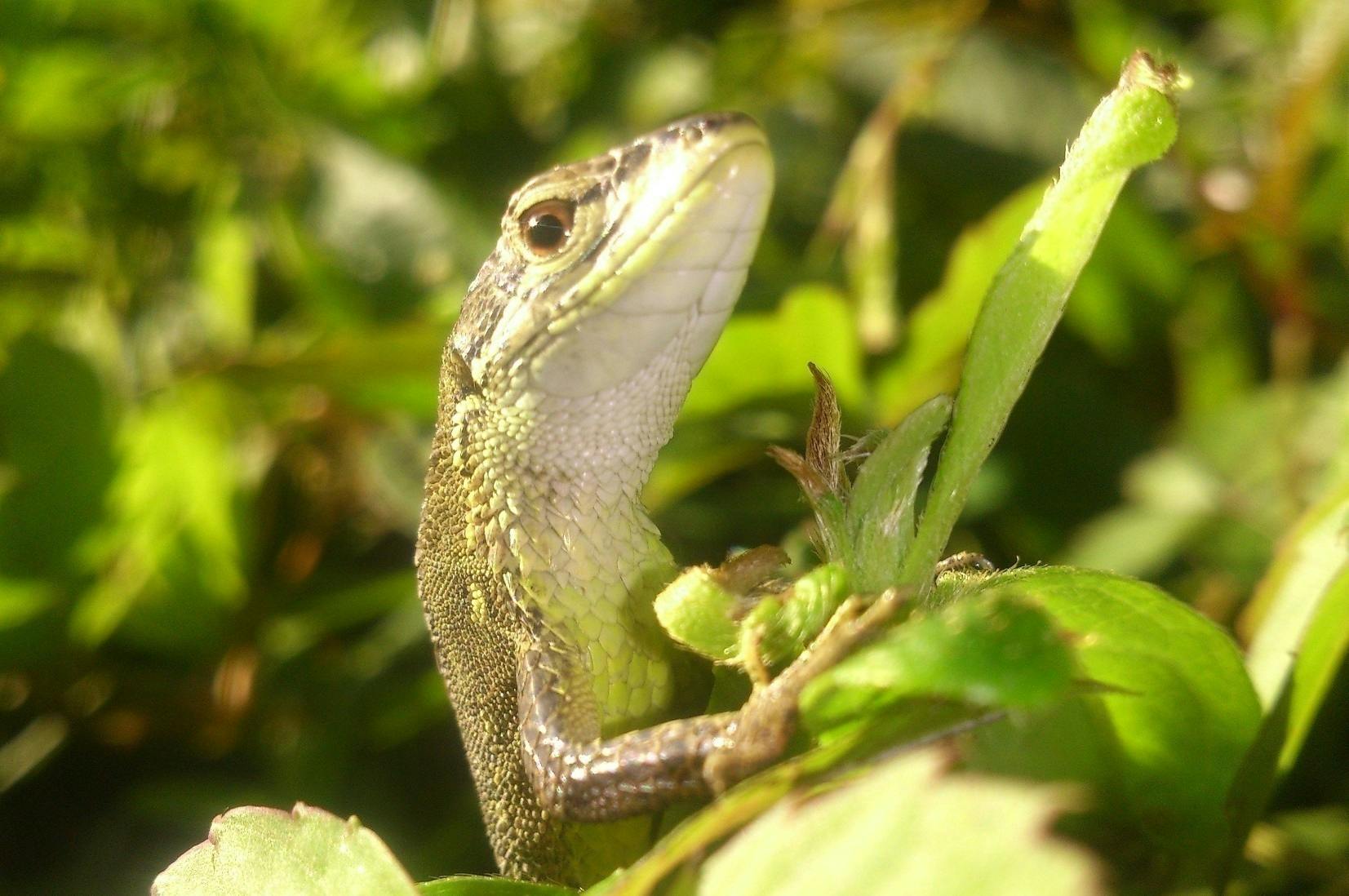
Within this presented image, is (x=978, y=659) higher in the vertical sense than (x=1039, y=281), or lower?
lower

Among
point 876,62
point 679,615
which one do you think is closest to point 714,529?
point 876,62

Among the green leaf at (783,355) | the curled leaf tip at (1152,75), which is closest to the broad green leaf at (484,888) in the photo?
the curled leaf tip at (1152,75)

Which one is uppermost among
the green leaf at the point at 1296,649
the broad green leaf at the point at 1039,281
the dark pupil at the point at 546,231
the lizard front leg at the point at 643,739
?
the dark pupil at the point at 546,231

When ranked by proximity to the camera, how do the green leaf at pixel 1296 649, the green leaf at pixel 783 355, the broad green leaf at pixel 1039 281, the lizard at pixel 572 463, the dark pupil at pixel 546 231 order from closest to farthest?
the broad green leaf at pixel 1039 281, the green leaf at pixel 1296 649, the lizard at pixel 572 463, the dark pupil at pixel 546 231, the green leaf at pixel 783 355

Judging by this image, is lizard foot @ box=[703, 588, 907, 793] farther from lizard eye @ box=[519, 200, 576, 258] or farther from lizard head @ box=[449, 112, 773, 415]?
lizard eye @ box=[519, 200, 576, 258]

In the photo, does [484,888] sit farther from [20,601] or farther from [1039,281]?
[20,601]

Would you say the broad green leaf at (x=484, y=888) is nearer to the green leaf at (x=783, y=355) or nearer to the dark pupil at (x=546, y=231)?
the dark pupil at (x=546, y=231)

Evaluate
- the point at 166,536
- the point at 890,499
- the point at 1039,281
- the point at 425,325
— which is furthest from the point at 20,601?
the point at 1039,281
